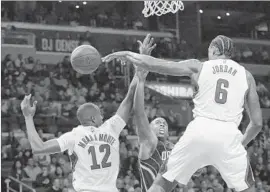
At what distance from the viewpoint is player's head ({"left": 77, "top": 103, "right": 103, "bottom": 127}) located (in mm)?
5734

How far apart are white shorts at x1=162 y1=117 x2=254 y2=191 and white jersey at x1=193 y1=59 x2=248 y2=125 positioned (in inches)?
3.4

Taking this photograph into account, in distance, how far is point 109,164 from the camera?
5.64m

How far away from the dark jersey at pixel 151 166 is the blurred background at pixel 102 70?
630 centimetres

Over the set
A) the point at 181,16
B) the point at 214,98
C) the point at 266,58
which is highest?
the point at 181,16

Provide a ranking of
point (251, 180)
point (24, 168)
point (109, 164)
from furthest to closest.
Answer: point (24, 168), point (109, 164), point (251, 180)

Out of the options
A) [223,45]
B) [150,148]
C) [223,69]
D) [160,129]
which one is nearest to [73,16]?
[160,129]

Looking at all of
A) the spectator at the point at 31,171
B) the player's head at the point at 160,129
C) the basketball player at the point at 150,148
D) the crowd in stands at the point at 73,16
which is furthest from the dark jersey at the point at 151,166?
the crowd in stands at the point at 73,16

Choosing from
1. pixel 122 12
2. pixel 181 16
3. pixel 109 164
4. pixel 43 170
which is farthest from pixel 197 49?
pixel 109 164

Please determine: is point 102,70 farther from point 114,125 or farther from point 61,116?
point 114,125

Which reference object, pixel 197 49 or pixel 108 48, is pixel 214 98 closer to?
pixel 108 48

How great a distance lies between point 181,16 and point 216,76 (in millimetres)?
18046

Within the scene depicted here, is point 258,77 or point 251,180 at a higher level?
point 258,77

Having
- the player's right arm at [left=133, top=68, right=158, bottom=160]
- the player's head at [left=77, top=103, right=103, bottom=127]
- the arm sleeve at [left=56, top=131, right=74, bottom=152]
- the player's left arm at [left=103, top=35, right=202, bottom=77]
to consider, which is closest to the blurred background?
the player's right arm at [left=133, top=68, right=158, bottom=160]

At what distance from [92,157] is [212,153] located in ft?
3.73
